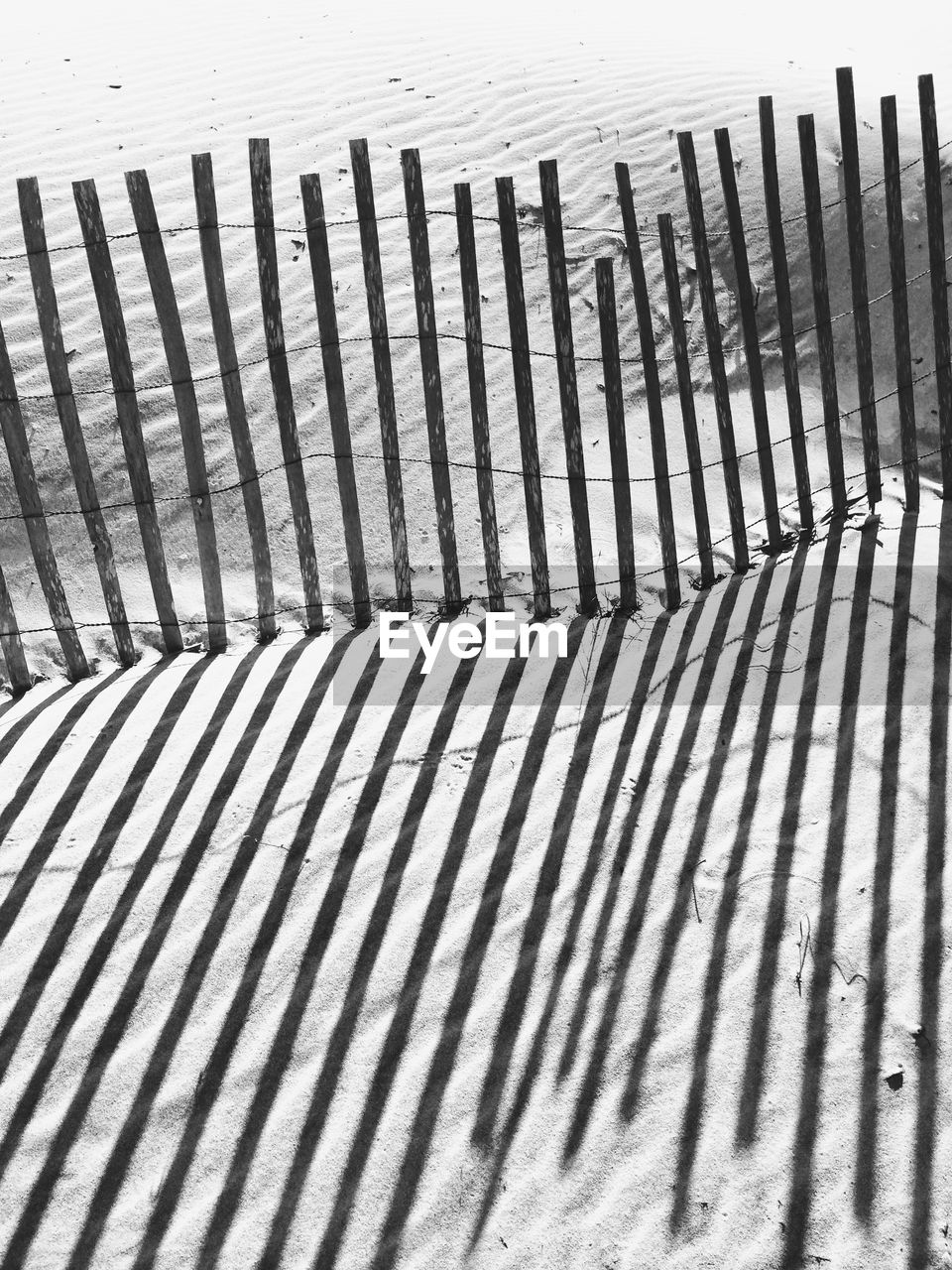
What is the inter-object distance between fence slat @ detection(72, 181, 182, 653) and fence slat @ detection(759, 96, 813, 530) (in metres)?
2.65

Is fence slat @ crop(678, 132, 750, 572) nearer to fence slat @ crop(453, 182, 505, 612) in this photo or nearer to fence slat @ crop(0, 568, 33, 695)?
fence slat @ crop(453, 182, 505, 612)

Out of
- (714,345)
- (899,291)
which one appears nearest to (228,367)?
(714,345)

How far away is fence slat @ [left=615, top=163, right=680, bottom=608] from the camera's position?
432 centimetres

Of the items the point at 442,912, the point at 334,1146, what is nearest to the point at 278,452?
the point at 442,912

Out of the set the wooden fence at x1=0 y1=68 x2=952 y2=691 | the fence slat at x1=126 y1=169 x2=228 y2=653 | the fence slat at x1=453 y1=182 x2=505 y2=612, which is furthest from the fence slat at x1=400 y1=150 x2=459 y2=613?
the fence slat at x1=126 y1=169 x2=228 y2=653

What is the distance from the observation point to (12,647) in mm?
4465

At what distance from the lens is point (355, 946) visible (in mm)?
3490

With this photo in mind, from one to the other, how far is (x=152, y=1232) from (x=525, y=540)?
3.54 metres

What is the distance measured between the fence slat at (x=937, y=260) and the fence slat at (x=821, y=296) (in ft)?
1.49

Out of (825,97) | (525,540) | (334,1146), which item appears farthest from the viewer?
(825,97)

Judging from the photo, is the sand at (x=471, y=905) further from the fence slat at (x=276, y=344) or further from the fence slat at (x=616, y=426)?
the fence slat at (x=276, y=344)

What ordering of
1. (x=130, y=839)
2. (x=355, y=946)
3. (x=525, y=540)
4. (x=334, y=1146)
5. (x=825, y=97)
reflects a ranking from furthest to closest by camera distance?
(x=825, y=97), (x=525, y=540), (x=130, y=839), (x=355, y=946), (x=334, y=1146)

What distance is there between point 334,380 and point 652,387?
133 cm

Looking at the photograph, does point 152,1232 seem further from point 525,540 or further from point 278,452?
point 278,452
